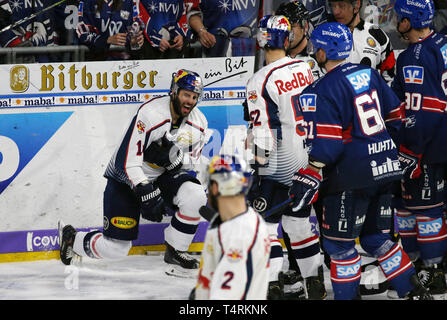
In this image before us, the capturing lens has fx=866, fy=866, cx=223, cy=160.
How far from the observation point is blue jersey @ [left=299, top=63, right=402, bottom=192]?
4906 mm

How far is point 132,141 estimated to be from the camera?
6.19 meters

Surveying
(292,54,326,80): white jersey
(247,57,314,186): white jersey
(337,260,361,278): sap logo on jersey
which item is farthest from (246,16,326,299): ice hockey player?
(292,54,326,80): white jersey

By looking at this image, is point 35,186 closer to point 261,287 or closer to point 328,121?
point 328,121

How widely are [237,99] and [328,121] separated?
2127 mm

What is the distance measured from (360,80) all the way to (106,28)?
2.63 metres

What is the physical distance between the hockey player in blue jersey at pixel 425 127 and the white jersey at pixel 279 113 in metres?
0.69

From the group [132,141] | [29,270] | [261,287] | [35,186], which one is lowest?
[29,270]

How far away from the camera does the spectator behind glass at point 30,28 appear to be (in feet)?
22.1

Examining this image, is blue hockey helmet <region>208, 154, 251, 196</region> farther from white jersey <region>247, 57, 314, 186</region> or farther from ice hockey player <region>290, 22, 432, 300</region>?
white jersey <region>247, 57, 314, 186</region>

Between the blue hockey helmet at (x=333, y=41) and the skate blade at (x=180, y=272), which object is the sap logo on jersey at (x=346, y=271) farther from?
the skate blade at (x=180, y=272)

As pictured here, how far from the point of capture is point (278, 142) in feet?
18.7

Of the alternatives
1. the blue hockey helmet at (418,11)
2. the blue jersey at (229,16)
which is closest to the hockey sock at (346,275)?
the blue hockey helmet at (418,11)

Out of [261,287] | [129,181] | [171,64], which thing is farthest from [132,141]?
[261,287]
